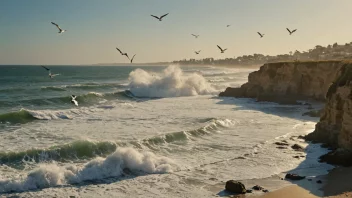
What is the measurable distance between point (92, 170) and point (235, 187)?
6.02 metres

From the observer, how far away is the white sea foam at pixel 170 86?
53.2m

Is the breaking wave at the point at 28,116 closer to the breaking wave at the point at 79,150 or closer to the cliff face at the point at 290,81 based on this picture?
the breaking wave at the point at 79,150

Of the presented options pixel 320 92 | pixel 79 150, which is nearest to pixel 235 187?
pixel 79 150

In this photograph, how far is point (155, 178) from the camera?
53.6 ft

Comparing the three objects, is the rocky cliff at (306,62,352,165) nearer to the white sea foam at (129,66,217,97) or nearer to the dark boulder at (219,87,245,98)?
the dark boulder at (219,87,245,98)

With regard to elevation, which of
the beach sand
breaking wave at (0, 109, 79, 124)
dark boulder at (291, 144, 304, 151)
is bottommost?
the beach sand

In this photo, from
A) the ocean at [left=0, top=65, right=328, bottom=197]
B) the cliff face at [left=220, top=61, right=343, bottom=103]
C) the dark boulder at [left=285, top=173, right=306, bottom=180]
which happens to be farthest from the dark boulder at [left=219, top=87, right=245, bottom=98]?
the dark boulder at [left=285, top=173, right=306, bottom=180]

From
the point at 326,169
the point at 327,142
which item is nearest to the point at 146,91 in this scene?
the point at 327,142

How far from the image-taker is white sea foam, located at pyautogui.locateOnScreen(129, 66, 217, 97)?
5319cm

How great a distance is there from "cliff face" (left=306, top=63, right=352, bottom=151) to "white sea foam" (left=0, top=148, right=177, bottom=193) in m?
8.43

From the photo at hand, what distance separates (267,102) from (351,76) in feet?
72.3

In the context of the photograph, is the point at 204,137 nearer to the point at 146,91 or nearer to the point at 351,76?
the point at 351,76

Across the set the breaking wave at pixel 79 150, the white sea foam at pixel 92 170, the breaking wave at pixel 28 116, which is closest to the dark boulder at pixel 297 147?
the breaking wave at pixel 79 150

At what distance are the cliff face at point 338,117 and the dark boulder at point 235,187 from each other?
7.13 meters
